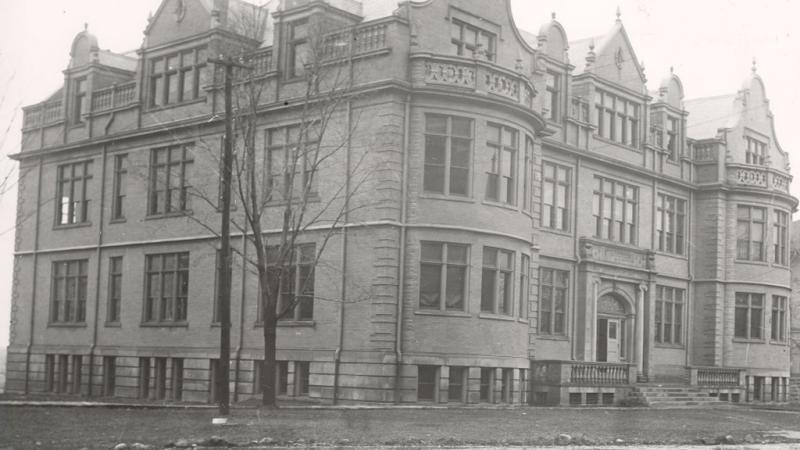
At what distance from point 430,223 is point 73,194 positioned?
17.0 metres

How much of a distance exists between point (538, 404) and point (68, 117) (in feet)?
70.3

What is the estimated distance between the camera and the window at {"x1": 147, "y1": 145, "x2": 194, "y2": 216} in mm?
37625

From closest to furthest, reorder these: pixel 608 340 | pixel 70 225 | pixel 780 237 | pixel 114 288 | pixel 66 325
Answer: pixel 114 288 < pixel 66 325 < pixel 70 225 < pixel 608 340 < pixel 780 237

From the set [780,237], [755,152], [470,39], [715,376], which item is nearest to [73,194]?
[470,39]

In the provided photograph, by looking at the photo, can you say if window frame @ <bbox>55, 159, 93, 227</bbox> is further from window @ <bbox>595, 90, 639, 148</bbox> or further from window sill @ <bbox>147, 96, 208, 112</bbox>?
window @ <bbox>595, 90, 639, 148</bbox>

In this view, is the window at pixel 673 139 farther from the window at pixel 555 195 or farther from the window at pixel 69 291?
the window at pixel 69 291

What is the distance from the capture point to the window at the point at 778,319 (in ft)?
157

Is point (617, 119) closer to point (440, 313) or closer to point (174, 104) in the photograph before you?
point (440, 313)

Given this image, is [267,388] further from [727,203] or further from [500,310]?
[727,203]

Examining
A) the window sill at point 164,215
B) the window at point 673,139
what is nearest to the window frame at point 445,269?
the window sill at point 164,215

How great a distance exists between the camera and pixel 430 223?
31531 mm

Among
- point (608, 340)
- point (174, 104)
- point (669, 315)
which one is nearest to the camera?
point (174, 104)

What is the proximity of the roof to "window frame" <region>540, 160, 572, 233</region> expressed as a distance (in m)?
11.9

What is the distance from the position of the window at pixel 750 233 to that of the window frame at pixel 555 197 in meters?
10.9
